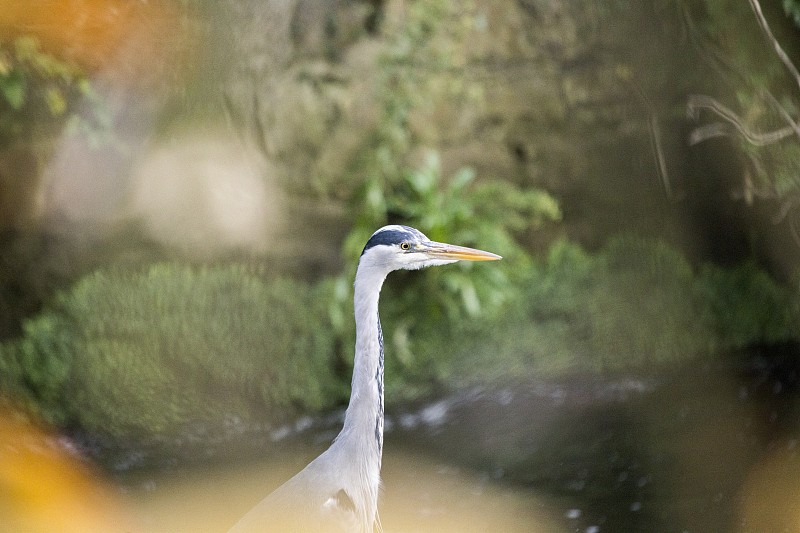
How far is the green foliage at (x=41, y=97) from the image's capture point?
5.68m

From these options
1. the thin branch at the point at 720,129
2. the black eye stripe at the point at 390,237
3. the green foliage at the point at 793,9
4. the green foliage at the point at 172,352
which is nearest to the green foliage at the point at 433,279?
the green foliage at the point at 172,352

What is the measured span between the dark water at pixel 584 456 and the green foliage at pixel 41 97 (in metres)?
2.27

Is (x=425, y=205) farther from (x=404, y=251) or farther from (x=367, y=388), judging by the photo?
(x=367, y=388)

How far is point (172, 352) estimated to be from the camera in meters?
6.02

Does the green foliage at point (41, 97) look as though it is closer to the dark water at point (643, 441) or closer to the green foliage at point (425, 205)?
the green foliage at point (425, 205)

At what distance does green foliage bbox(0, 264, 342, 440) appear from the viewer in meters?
5.82

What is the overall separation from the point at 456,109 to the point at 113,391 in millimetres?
3180

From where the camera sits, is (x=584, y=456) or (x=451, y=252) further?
(x=584, y=456)

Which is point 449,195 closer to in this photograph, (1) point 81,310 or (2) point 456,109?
(2) point 456,109

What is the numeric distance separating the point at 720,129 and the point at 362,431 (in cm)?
435

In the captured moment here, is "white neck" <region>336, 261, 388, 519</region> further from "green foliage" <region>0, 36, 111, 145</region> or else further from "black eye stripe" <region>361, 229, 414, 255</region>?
"green foliage" <region>0, 36, 111, 145</region>

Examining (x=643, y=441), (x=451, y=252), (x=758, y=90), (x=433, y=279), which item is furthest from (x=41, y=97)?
(x=758, y=90)

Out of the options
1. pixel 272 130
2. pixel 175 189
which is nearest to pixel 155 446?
pixel 175 189

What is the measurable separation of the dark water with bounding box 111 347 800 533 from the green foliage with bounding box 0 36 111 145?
2274 mm
